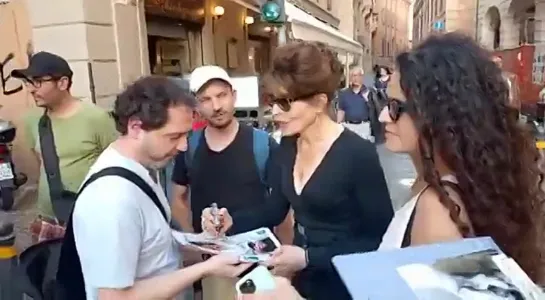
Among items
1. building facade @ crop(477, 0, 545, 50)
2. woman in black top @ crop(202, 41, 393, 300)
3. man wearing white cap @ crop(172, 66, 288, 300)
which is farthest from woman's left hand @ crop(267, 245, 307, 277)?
building facade @ crop(477, 0, 545, 50)

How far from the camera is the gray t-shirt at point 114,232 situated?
1668 mm

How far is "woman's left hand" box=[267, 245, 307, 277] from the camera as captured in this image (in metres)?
2.03

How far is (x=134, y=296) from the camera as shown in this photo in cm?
174

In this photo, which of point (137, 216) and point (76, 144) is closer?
point (137, 216)

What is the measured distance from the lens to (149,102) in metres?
1.94

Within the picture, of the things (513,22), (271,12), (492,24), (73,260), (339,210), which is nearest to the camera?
(73,260)

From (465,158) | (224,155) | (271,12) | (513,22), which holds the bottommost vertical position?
(224,155)

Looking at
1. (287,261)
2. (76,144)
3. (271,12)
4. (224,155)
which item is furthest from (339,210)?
(271,12)

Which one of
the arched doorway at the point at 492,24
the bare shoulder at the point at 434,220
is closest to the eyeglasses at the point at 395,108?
the bare shoulder at the point at 434,220

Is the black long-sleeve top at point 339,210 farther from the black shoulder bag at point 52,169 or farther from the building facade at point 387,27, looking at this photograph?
the building facade at point 387,27

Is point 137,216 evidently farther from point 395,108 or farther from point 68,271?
point 395,108

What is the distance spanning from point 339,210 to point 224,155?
0.97 metres

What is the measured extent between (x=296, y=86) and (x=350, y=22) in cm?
3387

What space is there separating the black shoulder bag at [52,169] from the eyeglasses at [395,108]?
2338 millimetres
